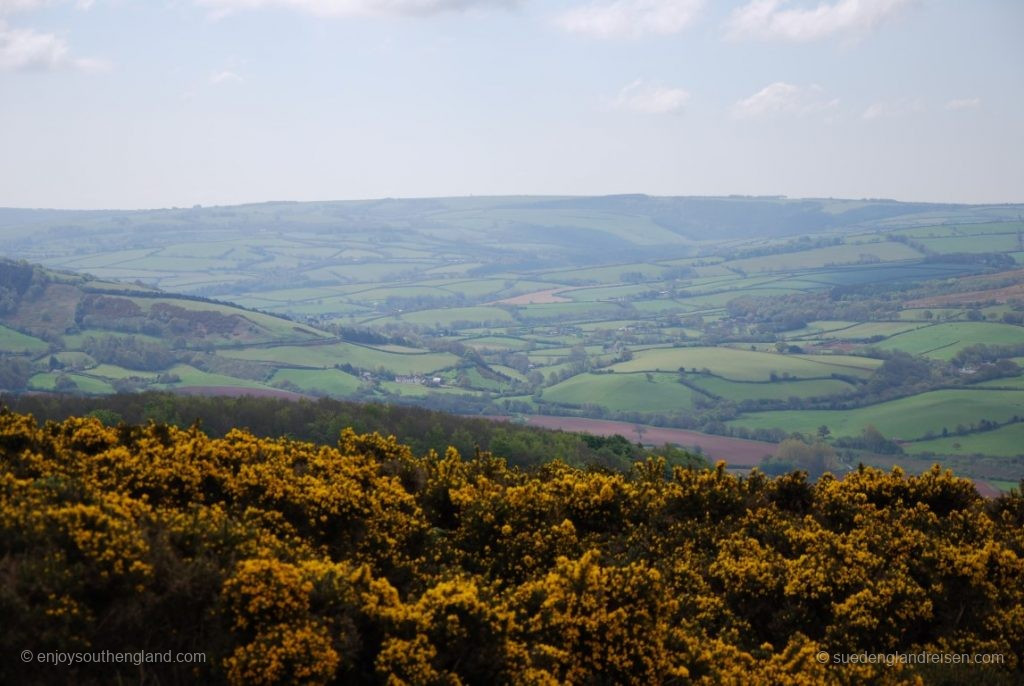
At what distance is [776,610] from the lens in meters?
17.8

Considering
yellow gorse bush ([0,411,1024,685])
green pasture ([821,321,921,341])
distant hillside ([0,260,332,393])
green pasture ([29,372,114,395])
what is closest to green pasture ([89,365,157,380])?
distant hillside ([0,260,332,393])

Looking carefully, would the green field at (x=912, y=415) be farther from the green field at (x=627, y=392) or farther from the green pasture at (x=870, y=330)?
the green pasture at (x=870, y=330)

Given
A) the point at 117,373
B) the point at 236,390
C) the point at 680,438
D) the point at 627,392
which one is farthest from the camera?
the point at 627,392

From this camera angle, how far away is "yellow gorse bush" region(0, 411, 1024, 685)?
1206 centimetres

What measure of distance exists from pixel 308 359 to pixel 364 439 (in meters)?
125

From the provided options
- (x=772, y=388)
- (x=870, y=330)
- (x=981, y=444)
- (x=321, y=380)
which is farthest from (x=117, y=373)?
(x=870, y=330)

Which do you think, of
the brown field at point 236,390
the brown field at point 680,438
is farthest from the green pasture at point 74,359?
the brown field at point 680,438

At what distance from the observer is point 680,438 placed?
345ft

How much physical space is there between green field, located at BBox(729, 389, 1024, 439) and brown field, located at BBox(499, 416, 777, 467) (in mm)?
9986

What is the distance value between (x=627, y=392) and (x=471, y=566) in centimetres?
11834

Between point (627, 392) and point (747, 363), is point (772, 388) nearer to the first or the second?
point (747, 363)

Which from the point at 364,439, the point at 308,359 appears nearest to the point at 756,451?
the point at 308,359

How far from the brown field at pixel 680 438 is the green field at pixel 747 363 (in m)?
32.4

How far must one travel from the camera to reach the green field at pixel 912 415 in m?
107
